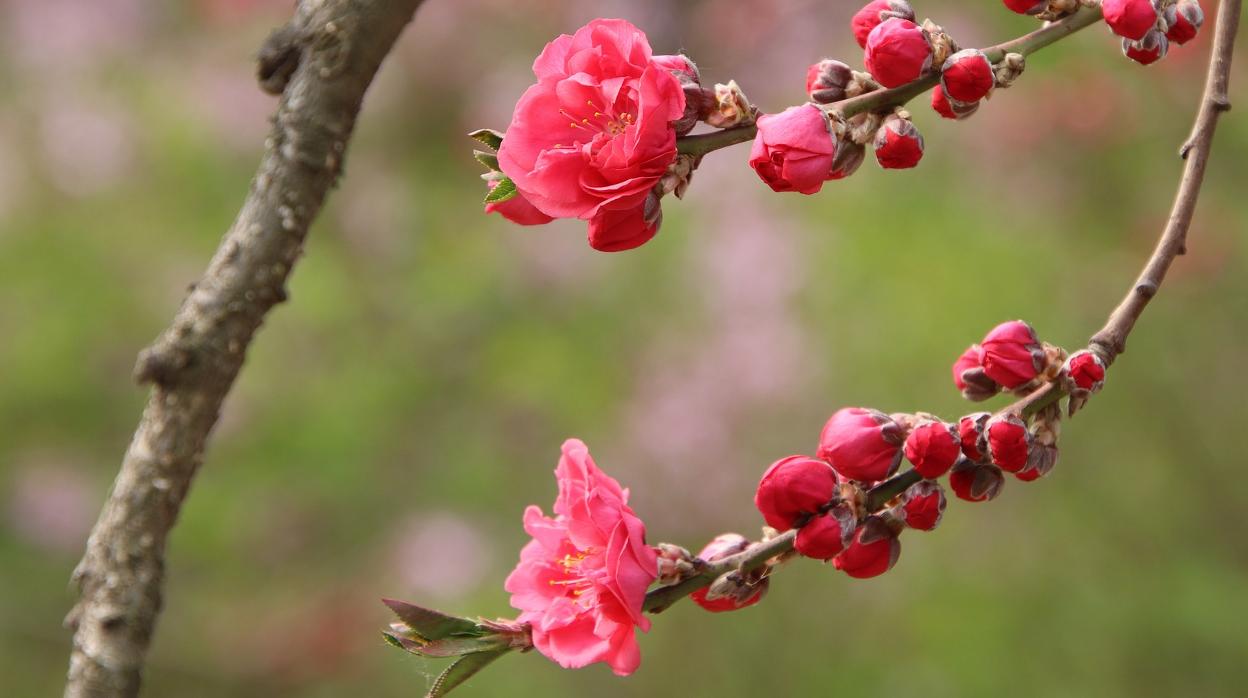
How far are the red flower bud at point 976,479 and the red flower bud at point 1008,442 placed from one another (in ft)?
0.08

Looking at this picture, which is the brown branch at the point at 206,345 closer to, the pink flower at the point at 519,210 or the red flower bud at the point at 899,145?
the pink flower at the point at 519,210

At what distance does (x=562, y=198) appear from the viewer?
455 mm

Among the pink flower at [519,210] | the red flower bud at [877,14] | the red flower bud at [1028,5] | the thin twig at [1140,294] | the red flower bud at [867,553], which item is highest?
the pink flower at [519,210]

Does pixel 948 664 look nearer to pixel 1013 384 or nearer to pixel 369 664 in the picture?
pixel 369 664

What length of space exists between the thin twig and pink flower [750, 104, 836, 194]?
1.9 inches

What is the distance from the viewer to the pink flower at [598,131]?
1.46 feet

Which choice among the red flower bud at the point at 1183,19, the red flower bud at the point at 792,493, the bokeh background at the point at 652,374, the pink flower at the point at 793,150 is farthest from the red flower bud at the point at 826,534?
the bokeh background at the point at 652,374

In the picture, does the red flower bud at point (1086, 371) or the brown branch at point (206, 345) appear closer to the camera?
the red flower bud at point (1086, 371)

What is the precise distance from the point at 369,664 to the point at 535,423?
47 centimetres

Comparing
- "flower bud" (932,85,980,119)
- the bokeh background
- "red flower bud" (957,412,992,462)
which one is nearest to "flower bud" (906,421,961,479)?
"red flower bud" (957,412,992,462)

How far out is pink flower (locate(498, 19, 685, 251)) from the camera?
17.6 inches

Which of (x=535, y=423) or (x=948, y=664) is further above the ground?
(x=535, y=423)

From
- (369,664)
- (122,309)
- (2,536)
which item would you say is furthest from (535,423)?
(2,536)

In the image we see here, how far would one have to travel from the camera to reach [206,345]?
564 millimetres
